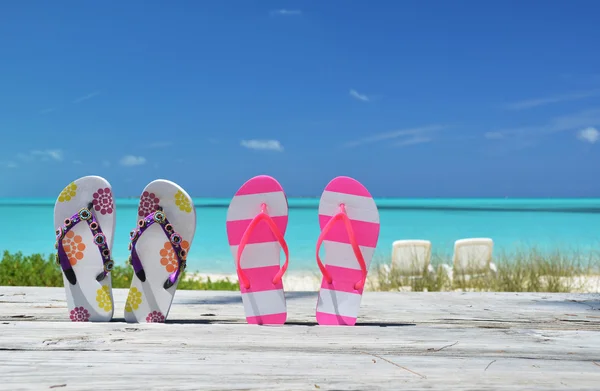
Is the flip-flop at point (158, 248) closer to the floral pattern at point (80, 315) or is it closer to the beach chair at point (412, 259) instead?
the floral pattern at point (80, 315)

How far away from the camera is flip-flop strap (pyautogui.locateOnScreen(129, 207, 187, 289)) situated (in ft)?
5.80

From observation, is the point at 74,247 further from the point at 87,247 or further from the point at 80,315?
the point at 80,315

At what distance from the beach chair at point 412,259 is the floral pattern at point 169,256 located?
3474 mm

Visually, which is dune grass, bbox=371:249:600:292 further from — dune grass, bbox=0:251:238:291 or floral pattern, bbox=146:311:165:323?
floral pattern, bbox=146:311:165:323

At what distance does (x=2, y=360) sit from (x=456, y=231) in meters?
23.1

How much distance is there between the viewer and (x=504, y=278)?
175 inches

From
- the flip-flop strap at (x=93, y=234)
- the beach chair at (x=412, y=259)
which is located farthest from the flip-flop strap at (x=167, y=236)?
the beach chair at (x=412, y=259)

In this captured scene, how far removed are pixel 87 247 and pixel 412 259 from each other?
12.6ft

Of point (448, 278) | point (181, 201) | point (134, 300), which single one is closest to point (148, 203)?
point (181, 201)

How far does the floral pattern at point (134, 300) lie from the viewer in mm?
1784

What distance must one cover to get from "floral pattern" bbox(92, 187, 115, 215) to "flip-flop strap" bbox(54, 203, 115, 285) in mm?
36

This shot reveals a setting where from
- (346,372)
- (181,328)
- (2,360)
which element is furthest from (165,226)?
(346,372)

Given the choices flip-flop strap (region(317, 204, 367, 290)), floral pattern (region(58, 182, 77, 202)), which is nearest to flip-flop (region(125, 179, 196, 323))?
floral pattern (region(58, 182, 77, 202))

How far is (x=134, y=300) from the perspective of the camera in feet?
5.85
